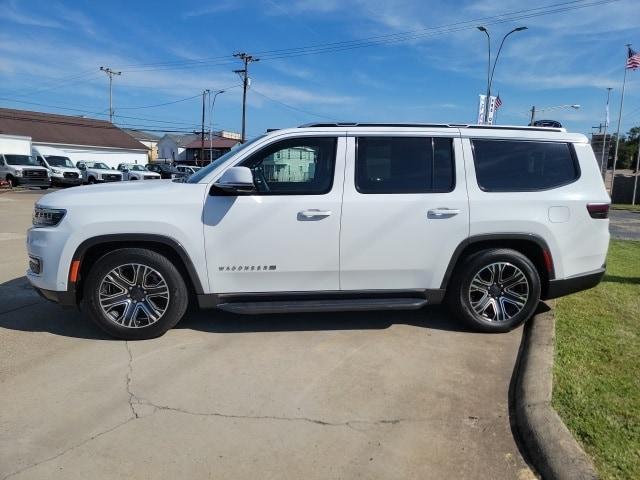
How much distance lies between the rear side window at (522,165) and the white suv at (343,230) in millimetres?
13

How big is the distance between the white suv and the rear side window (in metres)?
0.01

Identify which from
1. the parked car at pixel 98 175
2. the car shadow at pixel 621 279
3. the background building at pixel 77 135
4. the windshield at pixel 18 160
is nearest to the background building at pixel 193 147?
the background building at pixel 77 135

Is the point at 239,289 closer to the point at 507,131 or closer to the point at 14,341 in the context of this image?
the point at 14,341

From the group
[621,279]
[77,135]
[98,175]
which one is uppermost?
[77,135]

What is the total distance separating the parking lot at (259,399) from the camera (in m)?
2.82

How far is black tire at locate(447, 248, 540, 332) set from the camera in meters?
4.73

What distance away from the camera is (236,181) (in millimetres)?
4195

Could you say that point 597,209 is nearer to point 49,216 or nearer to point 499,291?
point 499,291

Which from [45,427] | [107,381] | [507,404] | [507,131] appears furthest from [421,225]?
[45,427]

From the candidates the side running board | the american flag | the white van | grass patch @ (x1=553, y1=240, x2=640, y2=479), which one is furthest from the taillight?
the white van

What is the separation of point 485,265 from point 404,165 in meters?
1.19

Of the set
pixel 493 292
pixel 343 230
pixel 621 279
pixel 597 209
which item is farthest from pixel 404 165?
pixel 621 279

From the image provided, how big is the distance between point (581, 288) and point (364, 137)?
2.57m

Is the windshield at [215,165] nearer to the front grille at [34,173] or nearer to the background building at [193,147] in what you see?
the front grille at [34,173]
